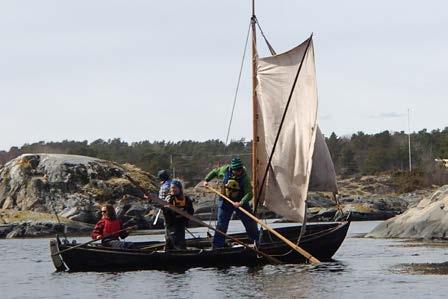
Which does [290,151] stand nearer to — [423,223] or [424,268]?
[424,268]

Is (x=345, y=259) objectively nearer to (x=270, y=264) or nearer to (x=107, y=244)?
(x=270, y=264)

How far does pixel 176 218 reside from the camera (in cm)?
2892

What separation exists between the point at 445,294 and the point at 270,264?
8.74m

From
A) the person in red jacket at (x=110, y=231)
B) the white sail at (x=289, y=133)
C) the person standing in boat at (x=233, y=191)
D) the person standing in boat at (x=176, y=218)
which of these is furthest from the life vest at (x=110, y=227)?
the white sail at (x=289, y=133)

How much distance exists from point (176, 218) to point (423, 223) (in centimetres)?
1494

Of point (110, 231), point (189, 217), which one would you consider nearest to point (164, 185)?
point (189, 217)

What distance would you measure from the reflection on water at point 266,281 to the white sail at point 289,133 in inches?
96.2

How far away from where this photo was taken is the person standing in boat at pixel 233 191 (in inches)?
1151

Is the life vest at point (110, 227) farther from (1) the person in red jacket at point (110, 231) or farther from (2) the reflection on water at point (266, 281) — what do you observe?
(2) the reflection on water at point (266, 281)

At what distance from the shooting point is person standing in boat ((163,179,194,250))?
28.8m

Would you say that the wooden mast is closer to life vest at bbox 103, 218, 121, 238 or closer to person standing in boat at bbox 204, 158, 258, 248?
person standing in boat at bbox 204, 158, 258, 248

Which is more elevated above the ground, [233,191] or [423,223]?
[233,191]

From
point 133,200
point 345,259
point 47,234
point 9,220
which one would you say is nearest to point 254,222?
point 345,259

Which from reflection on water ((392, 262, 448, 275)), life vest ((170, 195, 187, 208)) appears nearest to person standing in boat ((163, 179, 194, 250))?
life vest ((170, 195, 187, 208))
